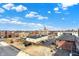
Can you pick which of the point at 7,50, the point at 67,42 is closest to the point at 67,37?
the point at 67,42

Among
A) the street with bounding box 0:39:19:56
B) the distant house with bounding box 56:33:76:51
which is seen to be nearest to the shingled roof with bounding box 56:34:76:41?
the distant house with bounding box 56:33:76:51

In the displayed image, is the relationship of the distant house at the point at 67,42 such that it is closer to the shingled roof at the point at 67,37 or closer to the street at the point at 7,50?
the shingled roof at the point at 67,37

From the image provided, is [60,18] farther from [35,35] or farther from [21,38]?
[21,38]

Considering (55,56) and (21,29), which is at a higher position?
(21,29)

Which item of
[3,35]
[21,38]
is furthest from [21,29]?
[3,35]

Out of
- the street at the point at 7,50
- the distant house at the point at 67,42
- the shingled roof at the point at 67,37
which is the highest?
the shingled roof at the point at 67,37

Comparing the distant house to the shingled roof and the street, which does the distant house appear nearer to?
the shingled roof

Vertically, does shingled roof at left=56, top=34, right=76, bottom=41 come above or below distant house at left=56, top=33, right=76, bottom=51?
above

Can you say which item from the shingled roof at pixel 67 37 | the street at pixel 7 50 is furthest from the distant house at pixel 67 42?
the street at pixel 7 50
